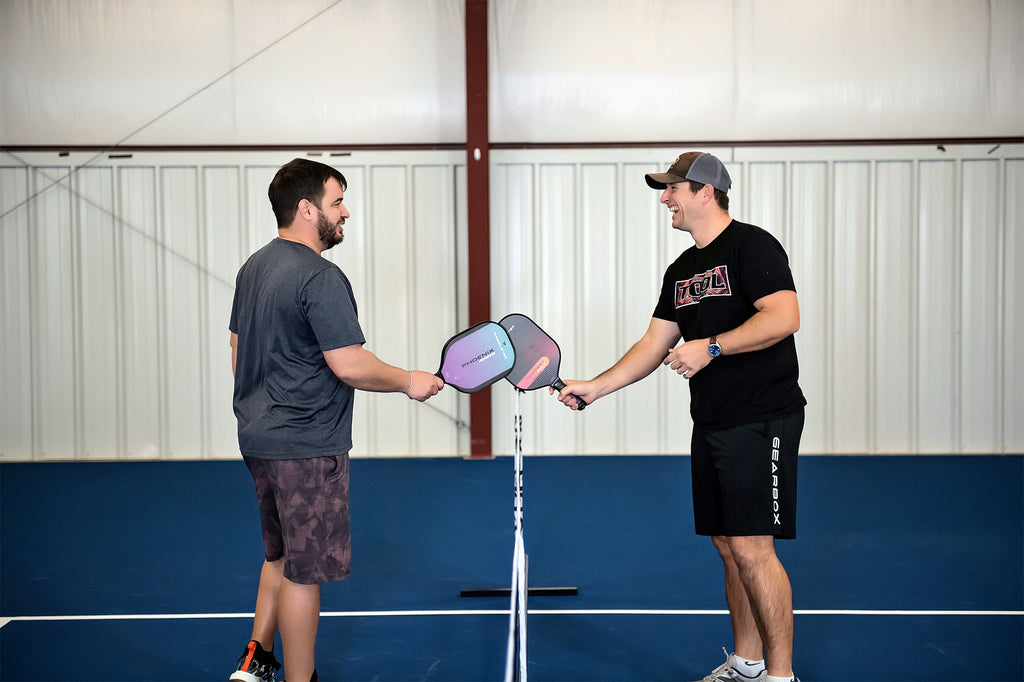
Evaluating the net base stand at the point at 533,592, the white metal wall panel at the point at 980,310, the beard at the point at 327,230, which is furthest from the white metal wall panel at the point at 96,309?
the white metal wall panel at the point at 980,310

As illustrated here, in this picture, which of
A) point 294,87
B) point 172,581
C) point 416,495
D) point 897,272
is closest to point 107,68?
point 294,87

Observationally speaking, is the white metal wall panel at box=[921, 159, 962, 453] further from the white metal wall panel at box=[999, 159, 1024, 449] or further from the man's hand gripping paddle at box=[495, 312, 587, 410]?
the man's hand gripping paddle at box=[495, 312, 587, 410]

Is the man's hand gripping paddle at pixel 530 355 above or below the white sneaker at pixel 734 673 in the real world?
above

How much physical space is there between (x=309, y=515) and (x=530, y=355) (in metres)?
0.90

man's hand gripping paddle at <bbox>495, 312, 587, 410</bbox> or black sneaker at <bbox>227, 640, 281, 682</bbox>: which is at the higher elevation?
man's hand gripping paddle at <bbox>495, 312, 587, 410</bbox>

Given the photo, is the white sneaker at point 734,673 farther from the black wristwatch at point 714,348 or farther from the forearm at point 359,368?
the forearm at point 359,368

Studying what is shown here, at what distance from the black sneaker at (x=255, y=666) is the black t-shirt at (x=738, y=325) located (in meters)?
1.65

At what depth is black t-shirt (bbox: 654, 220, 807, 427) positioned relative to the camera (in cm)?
274

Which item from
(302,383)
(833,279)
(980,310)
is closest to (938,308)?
(980,310)

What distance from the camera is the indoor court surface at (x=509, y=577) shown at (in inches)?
131

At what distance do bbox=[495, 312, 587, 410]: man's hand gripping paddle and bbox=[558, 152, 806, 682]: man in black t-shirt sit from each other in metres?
0.42

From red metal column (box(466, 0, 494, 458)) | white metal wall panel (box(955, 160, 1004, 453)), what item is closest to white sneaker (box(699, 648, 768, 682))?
red metal column (box(466, 0, 494, 458))

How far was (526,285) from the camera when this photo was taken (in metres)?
7.83

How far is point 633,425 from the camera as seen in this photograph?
25.8ft
